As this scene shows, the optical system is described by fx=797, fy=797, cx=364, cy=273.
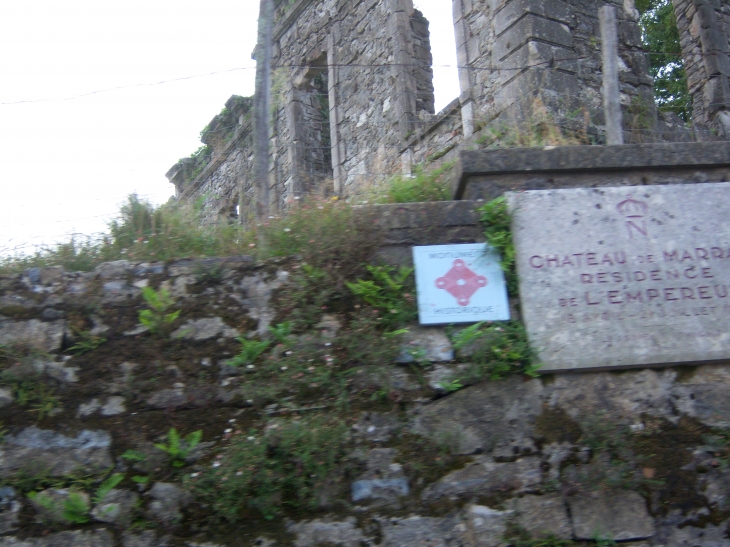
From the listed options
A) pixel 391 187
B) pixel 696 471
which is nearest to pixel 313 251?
pixel 391 187

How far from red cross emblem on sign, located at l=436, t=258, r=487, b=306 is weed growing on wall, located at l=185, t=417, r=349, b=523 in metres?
0.93

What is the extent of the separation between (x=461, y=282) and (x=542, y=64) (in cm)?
402

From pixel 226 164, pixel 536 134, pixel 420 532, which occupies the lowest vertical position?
pixel 420 532

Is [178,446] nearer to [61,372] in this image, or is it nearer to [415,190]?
[61,372]

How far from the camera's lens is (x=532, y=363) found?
3824mm

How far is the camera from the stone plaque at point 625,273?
388 cm

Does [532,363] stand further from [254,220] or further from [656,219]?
[254,220]

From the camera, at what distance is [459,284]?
13.3 feet

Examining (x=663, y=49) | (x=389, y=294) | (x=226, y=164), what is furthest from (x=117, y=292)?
(x=663, y=49)

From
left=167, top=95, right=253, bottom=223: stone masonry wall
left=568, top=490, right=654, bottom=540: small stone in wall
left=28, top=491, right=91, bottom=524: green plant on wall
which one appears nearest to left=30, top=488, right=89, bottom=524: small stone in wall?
left=28, top=491, right=91, bottom=524: green plant on wall

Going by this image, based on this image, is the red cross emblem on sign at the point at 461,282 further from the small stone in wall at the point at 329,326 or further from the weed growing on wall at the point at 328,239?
the small stone in wall at the point at 329,326

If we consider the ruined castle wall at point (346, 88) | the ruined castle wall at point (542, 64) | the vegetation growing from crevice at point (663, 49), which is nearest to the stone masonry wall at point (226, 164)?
the ruined castle wall at point (346, 88)

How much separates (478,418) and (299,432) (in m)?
0.84

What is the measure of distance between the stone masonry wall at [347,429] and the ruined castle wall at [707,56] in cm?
774
